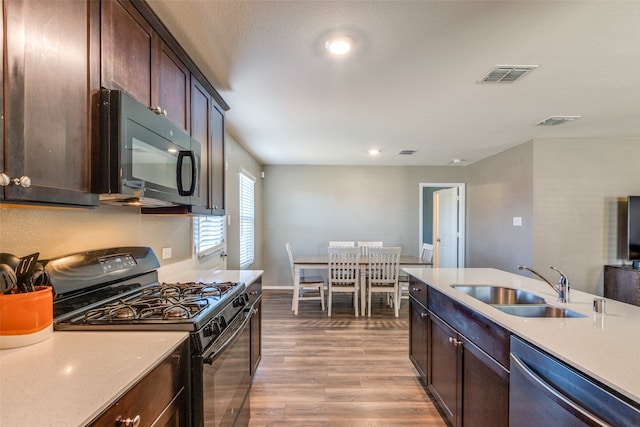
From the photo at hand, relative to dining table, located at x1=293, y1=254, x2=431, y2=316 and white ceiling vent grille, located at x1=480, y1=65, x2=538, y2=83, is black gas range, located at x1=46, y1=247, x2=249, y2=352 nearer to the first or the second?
white ceiling vent grille, located at x1=480, y1=65, x2=538, y2=83

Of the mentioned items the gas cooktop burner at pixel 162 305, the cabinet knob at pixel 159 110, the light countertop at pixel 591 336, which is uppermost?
the cabinet knob at pixel 159 110

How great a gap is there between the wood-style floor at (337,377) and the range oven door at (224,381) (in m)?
0.45

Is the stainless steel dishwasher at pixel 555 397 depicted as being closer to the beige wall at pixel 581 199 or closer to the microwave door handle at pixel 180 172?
the microwave door handle at pixel 180 172

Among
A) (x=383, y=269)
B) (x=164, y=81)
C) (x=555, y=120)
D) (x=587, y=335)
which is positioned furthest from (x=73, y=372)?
(x=555, y=120)

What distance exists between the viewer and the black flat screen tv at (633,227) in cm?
375

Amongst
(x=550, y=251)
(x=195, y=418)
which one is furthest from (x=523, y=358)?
(x=550, y=251)

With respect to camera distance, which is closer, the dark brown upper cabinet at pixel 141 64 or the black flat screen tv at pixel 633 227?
the dark brown upper cabinet at pixel 141 64

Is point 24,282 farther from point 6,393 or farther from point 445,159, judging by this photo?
point 445,159

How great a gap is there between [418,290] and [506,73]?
5.56ft

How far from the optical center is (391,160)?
546cm

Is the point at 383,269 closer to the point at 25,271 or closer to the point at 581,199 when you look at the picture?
the point at 581,199

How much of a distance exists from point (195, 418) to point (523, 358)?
1.28 m

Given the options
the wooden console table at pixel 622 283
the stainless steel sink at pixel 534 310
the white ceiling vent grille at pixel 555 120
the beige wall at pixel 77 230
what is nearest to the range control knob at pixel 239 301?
the beige wall at pixel 77 230

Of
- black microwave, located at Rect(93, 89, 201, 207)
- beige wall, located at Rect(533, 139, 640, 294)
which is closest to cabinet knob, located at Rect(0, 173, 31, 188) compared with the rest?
black microwave, located at Rect(93, 89, 201, 207)
